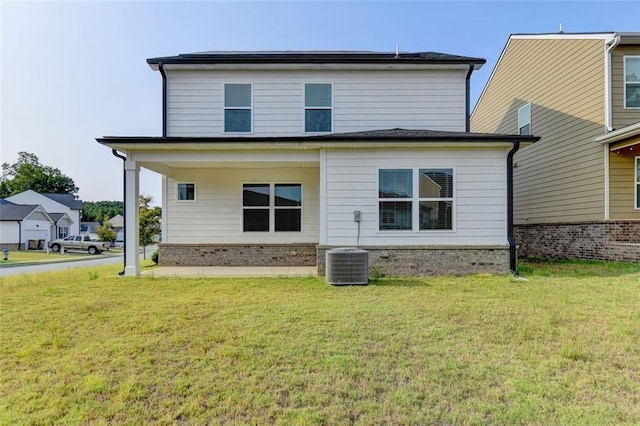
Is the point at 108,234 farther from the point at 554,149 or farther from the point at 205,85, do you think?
the point at 554,149

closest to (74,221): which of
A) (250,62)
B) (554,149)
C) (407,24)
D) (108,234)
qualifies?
(108,234)

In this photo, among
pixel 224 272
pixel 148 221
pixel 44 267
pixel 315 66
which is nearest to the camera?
pixel 224 272

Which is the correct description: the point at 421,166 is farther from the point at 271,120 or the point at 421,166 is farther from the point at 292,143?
the point at 271,120

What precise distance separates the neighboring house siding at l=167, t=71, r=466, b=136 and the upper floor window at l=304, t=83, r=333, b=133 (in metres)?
0.16

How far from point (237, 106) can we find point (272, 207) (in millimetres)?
3432

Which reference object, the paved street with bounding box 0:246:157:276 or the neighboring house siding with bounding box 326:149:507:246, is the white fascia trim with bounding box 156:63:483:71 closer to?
the neighboring house siding with bounding box 326:149:507:246

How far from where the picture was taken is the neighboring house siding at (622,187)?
9.99 meters

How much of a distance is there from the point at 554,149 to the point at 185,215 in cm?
1302

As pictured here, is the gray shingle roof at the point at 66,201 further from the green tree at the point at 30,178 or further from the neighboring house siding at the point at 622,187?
the neighboring house siding at the point at 622,187

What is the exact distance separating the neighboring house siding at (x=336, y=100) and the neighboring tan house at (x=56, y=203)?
4010 cm

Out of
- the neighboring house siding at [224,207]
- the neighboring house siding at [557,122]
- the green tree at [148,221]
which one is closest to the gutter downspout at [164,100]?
the neighboring house siding at [224,207]

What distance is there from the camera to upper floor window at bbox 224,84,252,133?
1087cm

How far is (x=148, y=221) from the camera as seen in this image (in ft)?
49.2

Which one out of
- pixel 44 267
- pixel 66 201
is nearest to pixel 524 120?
pixel 44 267
